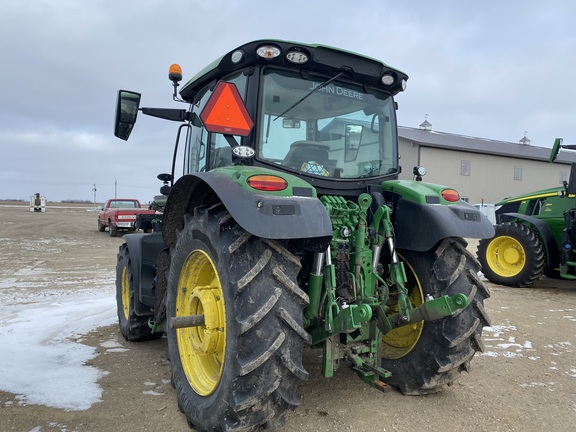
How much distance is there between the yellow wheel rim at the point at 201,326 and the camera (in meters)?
2.78

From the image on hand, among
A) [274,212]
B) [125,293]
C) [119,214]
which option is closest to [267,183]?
[274,212]

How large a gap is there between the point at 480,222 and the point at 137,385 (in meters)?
2.86

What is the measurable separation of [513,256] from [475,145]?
25359 mm

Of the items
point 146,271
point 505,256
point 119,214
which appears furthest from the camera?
point 119,214

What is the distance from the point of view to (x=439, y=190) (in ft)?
11.2

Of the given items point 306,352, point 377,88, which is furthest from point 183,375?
point 377,88

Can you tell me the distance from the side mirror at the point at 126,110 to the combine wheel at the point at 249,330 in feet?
4.78

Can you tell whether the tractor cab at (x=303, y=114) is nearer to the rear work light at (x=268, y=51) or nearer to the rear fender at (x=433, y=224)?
the rear work light at (x=268, y=51)

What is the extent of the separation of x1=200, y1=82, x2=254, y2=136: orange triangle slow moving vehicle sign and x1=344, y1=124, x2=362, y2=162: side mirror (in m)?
0.99

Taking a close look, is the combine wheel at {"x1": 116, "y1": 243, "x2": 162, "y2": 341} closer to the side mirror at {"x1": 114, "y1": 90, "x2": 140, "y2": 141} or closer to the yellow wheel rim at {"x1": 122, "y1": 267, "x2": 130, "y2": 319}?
the yellow wheel rim at {"x1": 122, "y1": 267, "x2": 130, "y2": 319}

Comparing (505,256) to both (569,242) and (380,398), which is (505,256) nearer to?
(569,242)

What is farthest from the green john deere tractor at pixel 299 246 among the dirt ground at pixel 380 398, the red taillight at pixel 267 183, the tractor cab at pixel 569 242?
the tractor cab at pixel 569 242

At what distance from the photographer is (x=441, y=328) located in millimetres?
3033

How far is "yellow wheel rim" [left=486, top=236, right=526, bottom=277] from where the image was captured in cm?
873
